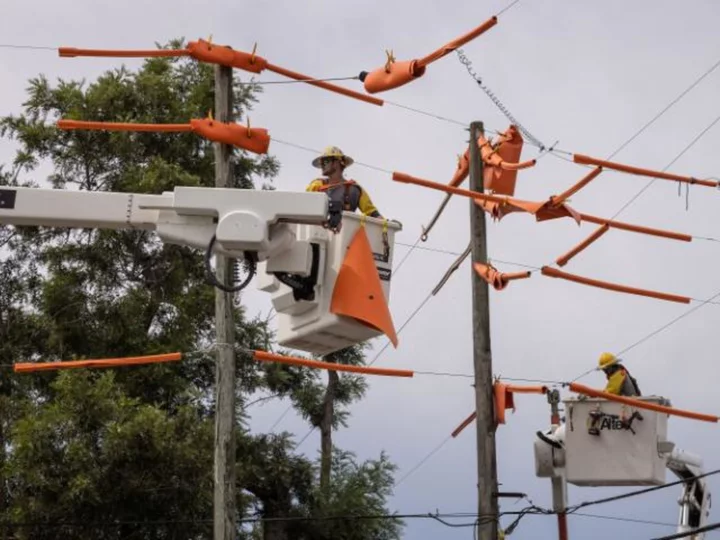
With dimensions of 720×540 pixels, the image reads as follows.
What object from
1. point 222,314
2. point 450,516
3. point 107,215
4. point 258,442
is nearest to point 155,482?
point 258,442

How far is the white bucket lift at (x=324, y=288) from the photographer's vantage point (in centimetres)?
1266

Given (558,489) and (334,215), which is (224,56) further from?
(558,489)

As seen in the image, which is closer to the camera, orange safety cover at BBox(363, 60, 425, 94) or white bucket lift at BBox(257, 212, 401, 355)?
white bucket lift at BBox(257, 212, 401, 355)

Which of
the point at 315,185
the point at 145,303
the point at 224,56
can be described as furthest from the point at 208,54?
the point at 145,303

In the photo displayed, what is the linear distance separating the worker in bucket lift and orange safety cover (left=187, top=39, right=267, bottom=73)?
4.72 feet

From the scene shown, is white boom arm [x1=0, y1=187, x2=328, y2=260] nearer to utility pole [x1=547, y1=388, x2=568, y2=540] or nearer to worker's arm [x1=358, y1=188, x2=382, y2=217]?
worker's arm [x1=358, y1=188, x2=382, y2=217]

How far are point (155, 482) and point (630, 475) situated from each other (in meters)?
8.42

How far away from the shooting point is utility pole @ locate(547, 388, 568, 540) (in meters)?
16.9

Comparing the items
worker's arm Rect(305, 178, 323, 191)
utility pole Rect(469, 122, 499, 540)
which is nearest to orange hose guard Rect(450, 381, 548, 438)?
utility pole Rect(469, 122, 499, 540)

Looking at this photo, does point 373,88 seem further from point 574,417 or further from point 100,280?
point 100,280

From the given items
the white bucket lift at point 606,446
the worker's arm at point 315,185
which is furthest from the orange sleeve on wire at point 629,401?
the worker's arm at point 315,185

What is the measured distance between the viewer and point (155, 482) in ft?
73.8

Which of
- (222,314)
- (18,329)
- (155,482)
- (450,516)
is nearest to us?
(222,314)

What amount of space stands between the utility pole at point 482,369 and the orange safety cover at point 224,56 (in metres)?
3.98
